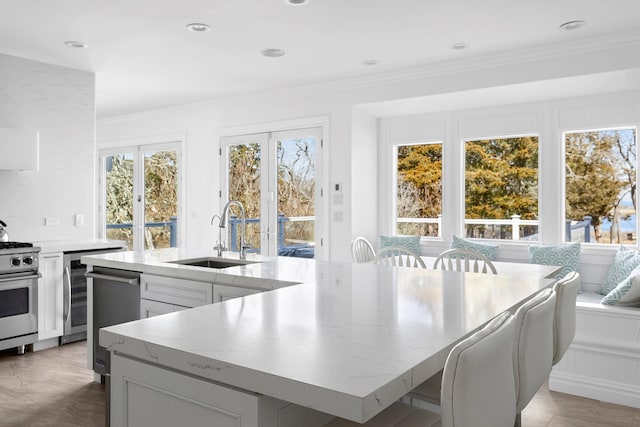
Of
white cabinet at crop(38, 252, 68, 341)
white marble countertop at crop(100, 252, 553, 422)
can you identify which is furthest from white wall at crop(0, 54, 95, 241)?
white marble countertop at crop(100, 252, 553, 422)

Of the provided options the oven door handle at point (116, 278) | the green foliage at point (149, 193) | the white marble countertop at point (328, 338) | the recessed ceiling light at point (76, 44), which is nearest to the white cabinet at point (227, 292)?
the white marble countertop at point (328, 338)

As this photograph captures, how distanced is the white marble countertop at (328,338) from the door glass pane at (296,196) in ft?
12.6

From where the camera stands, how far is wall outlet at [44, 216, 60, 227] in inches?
190

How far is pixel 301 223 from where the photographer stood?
6.02 meters

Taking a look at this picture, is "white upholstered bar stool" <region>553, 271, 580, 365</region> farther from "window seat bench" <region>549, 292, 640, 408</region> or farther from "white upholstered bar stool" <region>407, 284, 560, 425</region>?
"window seat bench" <region>549, 292, 640, 408</region>

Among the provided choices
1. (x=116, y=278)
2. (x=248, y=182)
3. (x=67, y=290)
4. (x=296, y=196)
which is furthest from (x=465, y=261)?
(x=248, y=182)

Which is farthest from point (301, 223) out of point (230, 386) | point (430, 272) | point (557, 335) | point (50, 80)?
point (230, 386)

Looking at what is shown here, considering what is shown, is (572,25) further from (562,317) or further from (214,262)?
(214,262)

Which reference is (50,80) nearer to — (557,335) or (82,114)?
(82,114)

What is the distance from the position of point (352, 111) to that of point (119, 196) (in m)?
4.30

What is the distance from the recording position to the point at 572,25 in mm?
3781

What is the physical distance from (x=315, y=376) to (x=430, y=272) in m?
1.56

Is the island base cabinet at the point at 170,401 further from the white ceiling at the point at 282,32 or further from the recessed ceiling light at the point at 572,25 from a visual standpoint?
the recessed ceiling light at the point at 572,25

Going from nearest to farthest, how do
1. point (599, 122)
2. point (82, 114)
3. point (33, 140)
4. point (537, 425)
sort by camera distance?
point (537, 425)
point (33, 140)
point (599, 122)
point (82, 114)
